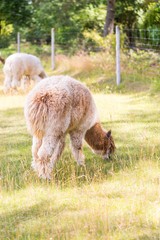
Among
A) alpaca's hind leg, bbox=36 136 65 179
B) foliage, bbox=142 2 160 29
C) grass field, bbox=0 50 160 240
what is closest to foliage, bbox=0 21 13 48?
foliage, bbox=142 2 160 29

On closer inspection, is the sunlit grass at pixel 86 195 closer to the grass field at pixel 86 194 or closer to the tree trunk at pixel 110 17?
the grass field at pixel 86 194

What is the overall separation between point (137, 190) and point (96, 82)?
11.5m

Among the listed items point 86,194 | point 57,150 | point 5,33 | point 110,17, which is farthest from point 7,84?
point 5,33

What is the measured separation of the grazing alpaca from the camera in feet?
22.5

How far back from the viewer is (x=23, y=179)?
6.84 m

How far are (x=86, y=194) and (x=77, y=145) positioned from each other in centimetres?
149

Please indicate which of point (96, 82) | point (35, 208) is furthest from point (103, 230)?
point (96, 82)

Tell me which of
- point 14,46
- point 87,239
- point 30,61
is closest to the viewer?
point 87,239

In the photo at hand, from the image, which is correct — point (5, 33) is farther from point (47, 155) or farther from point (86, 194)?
point (86, 194)

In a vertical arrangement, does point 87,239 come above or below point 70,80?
below

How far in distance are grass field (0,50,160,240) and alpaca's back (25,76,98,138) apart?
0.58 metres

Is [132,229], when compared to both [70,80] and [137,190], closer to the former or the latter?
[137,190]

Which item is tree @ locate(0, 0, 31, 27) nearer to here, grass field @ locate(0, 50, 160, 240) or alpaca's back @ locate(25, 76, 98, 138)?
grass field @ locate(0, 50, 160, 240)

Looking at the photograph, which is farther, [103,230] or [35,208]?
[35,208]
